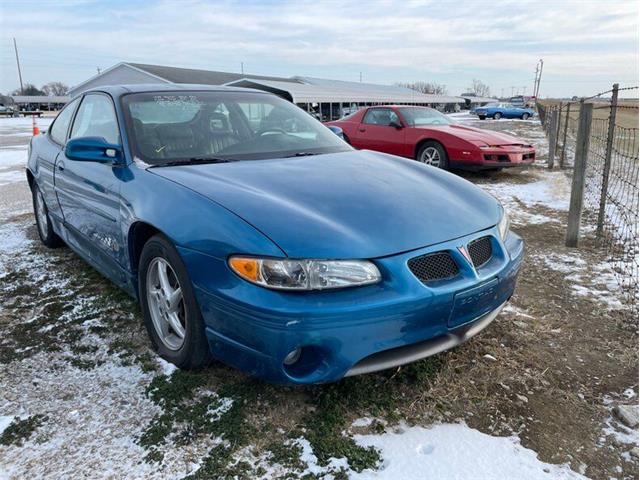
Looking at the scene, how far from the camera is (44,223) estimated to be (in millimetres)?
4582

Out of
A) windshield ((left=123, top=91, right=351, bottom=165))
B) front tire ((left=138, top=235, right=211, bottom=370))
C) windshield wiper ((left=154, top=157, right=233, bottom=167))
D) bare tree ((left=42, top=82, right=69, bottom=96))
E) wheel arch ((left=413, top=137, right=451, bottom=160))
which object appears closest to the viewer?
front tire ((left=138, top=235, right=211, bottom=370))

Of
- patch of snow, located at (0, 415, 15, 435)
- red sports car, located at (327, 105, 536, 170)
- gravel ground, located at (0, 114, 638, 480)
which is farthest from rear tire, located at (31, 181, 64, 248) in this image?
red sports car, located at (327, 105, 536, 170)

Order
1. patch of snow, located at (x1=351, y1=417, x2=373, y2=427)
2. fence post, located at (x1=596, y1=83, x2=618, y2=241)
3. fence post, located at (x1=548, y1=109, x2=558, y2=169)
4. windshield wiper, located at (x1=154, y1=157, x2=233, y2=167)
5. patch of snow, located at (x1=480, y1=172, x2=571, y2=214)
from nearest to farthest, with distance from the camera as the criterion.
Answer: patch of snow, located at (x1=351, y1=417, x2=373, y2=427) → windshield wiper, located at (x1=154, y1=157, x2=233, y2=167) → fence post, located at (x1=596, y1=83, x2=618, y2=241) → patch of snow, located at (x1=480, y1=172, x2=571, y2=214) → fence post, located at (x1=548, y1=109, x2=558, y2=169)

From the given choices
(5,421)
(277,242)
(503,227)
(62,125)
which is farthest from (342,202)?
(62,125)

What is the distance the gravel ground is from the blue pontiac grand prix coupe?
0.26m

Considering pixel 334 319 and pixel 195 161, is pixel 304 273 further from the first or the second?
pixel 195 161

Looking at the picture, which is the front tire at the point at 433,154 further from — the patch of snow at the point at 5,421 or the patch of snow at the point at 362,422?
the patch of snow at the point at 5,421

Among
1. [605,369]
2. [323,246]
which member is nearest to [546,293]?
[605,369]

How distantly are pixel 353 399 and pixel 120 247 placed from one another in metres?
1.55

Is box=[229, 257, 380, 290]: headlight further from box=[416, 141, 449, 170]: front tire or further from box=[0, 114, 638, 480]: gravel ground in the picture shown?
box=[416, 141, 449, 170]: front tire

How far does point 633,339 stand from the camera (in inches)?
114

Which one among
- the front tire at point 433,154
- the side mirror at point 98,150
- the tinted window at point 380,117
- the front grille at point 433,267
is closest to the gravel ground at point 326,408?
the front grille at point 433,267

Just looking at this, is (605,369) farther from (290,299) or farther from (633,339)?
(290,299)

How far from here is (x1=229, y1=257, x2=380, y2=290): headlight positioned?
1.95 metres
